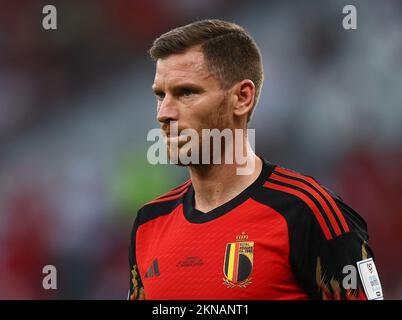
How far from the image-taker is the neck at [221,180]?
114 inches

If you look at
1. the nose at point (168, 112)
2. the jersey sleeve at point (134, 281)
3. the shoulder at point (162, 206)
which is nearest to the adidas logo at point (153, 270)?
the jersey sleeve at point (134, 281)

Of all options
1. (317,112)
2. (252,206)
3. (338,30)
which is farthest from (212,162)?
(338,30)

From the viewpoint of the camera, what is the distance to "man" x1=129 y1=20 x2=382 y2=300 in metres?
2.58

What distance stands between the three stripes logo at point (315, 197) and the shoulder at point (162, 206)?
18.3 inches

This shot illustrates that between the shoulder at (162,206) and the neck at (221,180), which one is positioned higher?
the neck at (221,180)

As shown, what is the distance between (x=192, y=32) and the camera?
287 centimetres

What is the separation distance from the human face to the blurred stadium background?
3894 mm

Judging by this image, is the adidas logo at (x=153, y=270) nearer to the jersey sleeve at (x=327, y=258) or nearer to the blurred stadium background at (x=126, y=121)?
the jersey sleeve at (x=327, y=258)

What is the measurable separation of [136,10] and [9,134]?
1836mm

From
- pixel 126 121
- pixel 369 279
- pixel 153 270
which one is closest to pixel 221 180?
pixel 153 270

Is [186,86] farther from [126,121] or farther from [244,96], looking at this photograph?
[126,121]

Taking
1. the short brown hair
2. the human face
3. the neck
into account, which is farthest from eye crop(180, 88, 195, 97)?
the neck

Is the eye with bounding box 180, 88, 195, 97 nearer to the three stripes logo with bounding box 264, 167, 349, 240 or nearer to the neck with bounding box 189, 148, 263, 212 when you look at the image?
the neck with bounding box 189, 148, 263, 212
